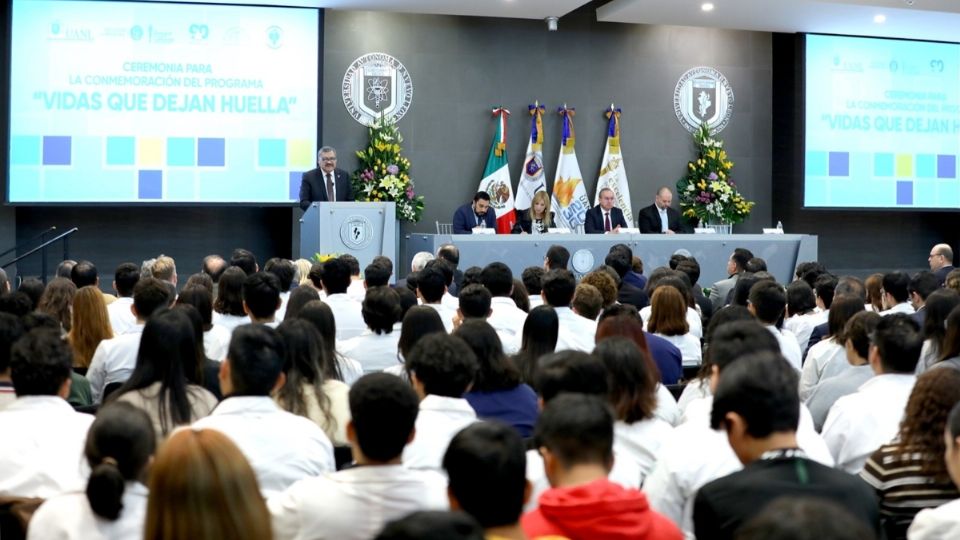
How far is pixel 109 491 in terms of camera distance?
237cm

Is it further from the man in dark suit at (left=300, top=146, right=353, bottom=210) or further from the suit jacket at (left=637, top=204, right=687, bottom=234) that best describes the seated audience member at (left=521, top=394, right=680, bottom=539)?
the suit jacket at (left=637, top=204, right=687, bottom=234)

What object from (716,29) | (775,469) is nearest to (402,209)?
(716,29)

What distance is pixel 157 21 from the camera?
12094mm

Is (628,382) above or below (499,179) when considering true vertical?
below

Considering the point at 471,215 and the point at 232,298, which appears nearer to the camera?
the point at 232,298

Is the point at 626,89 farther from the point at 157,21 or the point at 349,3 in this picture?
the point at 157,21

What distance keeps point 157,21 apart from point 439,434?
9.69m

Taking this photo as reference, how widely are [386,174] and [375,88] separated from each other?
1.07 meters

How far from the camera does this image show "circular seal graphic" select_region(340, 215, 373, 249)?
1052cm

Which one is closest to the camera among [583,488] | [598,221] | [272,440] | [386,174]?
[583,488]

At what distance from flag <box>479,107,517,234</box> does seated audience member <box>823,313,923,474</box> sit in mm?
9928

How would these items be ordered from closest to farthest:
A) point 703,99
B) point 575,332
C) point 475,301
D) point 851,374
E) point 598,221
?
point 851,374, point 475,301, point 575,332, point 598,221, point 703,99

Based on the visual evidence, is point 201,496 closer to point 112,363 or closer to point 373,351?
point 112,363

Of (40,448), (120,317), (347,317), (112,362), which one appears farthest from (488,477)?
(120,317)
